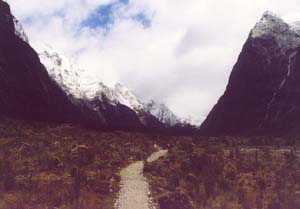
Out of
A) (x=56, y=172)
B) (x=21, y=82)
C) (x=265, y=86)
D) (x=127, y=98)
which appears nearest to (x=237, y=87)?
(x=265, y=86)

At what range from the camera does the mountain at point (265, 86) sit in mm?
63375

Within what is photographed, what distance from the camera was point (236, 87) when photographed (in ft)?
251

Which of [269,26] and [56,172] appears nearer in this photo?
[56,172]

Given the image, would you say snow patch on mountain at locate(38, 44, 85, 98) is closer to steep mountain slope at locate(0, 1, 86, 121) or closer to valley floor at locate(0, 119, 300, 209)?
steep mountain slope at locate(0, 1, 86, 121)

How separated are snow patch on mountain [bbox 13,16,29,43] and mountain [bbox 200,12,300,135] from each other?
33.2 meters

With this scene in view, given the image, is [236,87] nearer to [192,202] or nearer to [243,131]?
[243,131]

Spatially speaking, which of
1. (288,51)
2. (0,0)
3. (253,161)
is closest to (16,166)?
(253,161)

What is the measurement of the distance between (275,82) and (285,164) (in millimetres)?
38378

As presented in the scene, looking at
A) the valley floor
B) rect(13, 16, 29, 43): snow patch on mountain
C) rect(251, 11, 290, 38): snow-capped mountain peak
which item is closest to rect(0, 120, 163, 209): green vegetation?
the valley floor

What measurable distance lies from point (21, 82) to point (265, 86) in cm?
3469

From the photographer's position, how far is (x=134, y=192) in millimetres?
24406

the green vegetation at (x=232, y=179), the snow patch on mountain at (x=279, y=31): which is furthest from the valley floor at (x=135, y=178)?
the snow patch on mountain at (x=279, y=31)

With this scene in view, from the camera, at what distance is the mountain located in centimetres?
6338

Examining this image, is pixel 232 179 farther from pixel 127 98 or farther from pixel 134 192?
pixel 127 98
